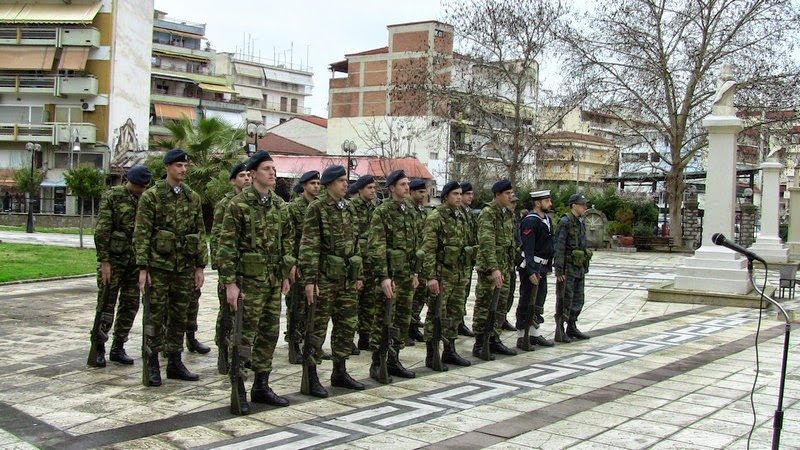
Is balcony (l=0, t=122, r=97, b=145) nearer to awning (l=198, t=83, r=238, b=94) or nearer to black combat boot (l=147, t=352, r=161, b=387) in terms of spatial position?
awning (l=198, t=83, r=238, b=94)

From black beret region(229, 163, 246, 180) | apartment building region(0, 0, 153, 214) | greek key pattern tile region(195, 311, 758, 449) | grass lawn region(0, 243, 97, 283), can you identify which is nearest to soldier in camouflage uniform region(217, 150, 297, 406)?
greek key pattern tile region(195, 311, 758, 449)

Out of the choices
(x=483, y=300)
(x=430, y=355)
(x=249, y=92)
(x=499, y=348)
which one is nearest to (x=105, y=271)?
(x=430, y=355)

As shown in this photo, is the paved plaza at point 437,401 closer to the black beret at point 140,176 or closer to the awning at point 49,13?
the black beret at point 140,176

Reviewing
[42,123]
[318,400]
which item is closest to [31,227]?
[42,123]

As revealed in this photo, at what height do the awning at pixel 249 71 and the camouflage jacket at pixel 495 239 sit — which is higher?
the awning at pixel 249 71

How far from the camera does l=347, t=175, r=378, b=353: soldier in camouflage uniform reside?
7602mm

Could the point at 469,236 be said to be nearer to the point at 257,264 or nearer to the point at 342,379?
the point at 342,379

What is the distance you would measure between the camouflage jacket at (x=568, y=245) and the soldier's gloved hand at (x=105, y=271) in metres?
5.30

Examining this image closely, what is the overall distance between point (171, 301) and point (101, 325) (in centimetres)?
85

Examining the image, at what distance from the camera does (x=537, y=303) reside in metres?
9.62

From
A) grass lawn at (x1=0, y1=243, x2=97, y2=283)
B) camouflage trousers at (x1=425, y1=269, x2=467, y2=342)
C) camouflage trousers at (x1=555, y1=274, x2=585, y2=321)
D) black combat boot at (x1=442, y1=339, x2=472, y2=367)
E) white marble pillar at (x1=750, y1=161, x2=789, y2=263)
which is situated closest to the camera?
camouflage trousers at (x1=425, y1=269, x2=467, y2=342)

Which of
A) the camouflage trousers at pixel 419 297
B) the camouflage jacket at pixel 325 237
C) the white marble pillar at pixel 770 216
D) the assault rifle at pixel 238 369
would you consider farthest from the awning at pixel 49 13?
the assault rifle at pixel 238 369

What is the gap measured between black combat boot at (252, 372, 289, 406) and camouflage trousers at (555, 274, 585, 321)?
4608 millimetres

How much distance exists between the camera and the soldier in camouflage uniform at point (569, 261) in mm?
9867
